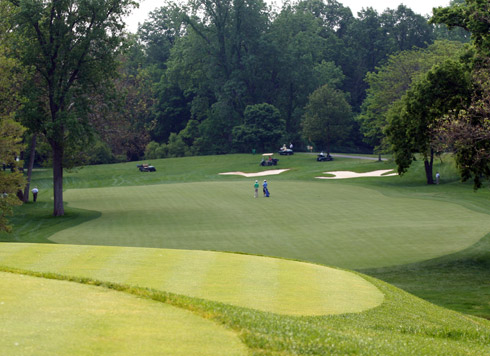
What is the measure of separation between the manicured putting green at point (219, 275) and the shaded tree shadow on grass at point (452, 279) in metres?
4.72

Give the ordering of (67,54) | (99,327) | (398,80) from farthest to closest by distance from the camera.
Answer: (398,80) → (67,54) → (99,327)

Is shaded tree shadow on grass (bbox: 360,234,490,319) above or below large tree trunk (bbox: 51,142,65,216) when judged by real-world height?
below

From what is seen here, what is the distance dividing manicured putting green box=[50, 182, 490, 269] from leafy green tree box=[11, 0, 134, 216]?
6657 mm

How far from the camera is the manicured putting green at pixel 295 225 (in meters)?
27.2

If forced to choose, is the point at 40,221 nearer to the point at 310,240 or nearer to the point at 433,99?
the point at 310,240

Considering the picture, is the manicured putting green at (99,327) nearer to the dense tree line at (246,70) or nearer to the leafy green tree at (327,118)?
the leafy green tree at (327,118)

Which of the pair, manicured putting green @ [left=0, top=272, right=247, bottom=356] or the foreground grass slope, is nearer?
manicured putting green @ [left=0, top=272, right=247, bottom=356]

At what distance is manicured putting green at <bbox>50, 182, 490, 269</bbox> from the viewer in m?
27.2

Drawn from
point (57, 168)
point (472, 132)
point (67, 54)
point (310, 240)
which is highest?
point (67, 54)

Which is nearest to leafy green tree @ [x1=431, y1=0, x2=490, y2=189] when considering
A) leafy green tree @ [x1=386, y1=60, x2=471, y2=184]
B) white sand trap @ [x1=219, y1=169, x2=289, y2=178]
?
leafy green tree @ [x1=386, y1=60, x2=471, y2=184]

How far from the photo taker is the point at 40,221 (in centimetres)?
3934

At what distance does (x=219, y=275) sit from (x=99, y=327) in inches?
258

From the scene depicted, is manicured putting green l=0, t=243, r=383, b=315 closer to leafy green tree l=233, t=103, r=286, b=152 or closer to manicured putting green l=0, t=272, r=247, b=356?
manicured putting green l=0, t=272, r=247, b=356

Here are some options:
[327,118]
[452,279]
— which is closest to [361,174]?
[327,118]
